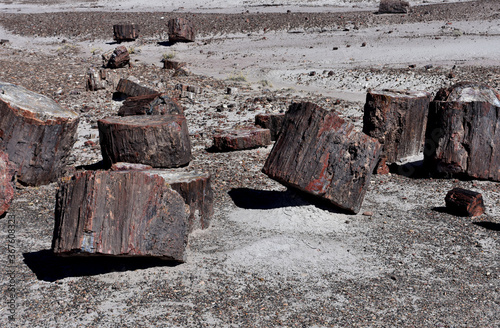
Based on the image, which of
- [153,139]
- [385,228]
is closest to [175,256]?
[385,228]

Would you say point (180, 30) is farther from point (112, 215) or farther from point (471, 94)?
point (112, 215)

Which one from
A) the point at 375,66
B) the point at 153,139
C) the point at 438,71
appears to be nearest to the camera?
the point at 153,139

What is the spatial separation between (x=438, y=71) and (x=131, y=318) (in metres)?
10.1

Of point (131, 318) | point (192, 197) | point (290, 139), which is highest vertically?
point (290, 139)

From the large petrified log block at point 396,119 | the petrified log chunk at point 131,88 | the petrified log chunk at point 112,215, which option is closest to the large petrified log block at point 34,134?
the petrified log chunk at point 112,215

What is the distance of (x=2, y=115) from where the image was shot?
5938 millimetres

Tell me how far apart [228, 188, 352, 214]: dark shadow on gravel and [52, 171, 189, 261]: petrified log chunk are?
5.46 ft

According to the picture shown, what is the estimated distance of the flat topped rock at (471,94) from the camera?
255 inches

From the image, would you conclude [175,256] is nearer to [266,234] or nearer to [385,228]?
[266,234]

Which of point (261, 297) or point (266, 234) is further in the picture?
point (266, 234)

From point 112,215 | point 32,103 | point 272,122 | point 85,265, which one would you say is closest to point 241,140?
point 272,122

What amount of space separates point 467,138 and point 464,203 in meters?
1.15

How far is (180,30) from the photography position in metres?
16.3

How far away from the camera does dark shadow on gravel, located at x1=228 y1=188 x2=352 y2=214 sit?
5445 millimetres
